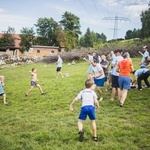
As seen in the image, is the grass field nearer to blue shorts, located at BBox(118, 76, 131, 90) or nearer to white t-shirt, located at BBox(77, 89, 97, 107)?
blue shorts, located at BBox(118, 76, 131, 90)

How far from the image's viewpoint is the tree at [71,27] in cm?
7002

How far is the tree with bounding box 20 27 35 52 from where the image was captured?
65.6 m

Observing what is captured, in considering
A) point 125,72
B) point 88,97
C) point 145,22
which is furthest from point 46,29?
point 88,97

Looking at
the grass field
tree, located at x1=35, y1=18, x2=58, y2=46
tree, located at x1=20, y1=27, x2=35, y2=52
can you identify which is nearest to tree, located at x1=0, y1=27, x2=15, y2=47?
tree, located at x1=20, y1=27, x2=35, y2=52

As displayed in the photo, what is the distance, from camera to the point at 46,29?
73.1 metres

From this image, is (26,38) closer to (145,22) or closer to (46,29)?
(46,29)

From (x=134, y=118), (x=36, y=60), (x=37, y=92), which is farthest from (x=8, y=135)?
(x=36, y=60)

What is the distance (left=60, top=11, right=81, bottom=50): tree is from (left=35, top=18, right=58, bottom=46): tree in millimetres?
3405

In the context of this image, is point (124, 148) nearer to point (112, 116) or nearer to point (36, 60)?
point (112, 116)

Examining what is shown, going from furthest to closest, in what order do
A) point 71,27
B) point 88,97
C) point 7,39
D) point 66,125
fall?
1. point 71,27
2. point 7,39
3. point 66,125
4. point 88,97

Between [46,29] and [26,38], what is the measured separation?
956cm

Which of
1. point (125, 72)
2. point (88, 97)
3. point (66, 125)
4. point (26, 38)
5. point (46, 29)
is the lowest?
point (66, 125)

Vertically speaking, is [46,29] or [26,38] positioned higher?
[46,29]

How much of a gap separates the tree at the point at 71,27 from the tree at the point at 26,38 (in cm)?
1104
